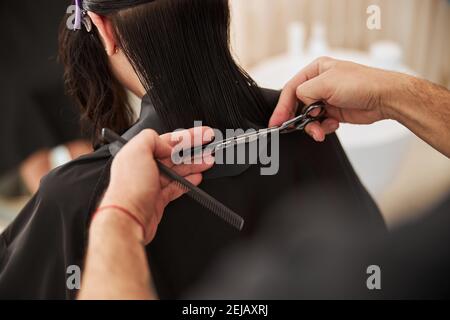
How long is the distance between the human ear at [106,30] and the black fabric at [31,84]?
0.52 m

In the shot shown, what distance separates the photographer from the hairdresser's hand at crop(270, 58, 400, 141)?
71 centimetres

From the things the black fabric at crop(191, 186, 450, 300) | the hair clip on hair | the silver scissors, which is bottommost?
the black fabric at crop(191, 186, 450, 300)

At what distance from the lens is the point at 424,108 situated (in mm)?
733

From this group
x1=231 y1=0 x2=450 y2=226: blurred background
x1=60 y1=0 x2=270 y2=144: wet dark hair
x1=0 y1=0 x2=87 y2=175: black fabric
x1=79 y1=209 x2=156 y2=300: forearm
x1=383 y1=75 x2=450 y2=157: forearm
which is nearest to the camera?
x1=79 y1=209 x2=156 y2=300: forearm

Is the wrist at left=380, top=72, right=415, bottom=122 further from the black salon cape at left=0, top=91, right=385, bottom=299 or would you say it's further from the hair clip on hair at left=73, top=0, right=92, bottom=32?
the hair clip on hair at left=73, top=0, right=92, bottom=32

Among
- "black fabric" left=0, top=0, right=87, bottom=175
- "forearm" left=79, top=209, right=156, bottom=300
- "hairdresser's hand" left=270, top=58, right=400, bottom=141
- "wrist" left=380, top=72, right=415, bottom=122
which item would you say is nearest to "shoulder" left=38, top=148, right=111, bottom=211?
"forearm" left=79, top=209, right=156, bottom=300

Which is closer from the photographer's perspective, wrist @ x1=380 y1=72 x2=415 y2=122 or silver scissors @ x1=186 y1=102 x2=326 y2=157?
silver scissors @ x1=186 y1=102 x2=326 y2=157

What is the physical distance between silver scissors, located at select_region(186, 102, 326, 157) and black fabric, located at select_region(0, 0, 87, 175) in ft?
2.00

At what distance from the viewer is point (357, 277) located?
82 cm

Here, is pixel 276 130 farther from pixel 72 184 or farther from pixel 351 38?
pixel 351 38

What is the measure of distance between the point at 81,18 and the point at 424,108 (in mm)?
494

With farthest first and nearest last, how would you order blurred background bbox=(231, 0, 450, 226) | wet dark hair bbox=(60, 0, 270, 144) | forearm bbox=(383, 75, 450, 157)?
blurred background bbox=(231, 0, 450, 226)
forearm bbox=(383, 75, 450, 157)
wet dark hair bbox=(60, 0, 270, 144)
